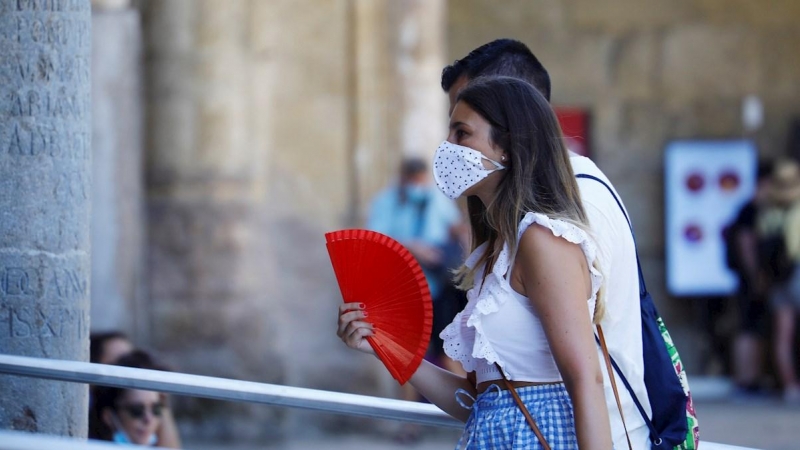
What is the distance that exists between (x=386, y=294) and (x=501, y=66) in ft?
2.45

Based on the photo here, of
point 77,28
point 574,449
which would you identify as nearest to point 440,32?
point 77,28

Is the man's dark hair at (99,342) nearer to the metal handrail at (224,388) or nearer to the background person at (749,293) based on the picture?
the metal handrail at (224,388)

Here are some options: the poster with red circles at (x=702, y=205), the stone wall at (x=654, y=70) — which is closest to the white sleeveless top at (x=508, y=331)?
the poster with red circles at (x=702, y=205)

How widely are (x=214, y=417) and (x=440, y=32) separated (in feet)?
9.84

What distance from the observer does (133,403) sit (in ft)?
14.2

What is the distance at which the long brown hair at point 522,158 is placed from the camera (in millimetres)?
2496

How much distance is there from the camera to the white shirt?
8.29ft

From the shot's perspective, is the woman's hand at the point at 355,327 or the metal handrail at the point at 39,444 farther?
the woman's hand at the point at 355,327

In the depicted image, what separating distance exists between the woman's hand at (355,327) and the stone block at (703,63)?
353 inches

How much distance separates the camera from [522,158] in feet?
8.33

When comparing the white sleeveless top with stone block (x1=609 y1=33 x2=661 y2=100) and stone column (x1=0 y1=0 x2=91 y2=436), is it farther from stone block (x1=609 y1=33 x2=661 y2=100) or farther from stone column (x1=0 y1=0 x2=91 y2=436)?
stone block (x1=609 y1=33 x2=661 y2=100)

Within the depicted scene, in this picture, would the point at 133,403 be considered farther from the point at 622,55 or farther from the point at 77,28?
the point at 622,55

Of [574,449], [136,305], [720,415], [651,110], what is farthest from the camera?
[651,110]

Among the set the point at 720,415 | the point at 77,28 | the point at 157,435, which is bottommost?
the point at 720,415
